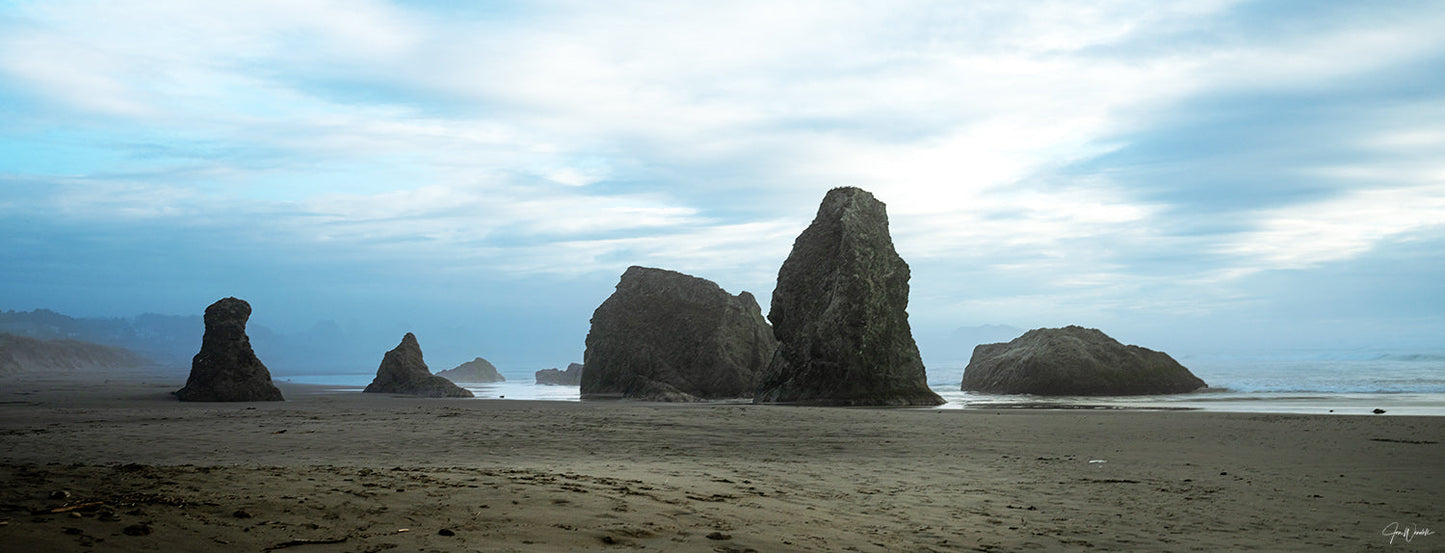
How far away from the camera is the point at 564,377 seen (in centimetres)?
7094

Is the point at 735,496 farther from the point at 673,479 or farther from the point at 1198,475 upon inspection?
the point at 1198,475

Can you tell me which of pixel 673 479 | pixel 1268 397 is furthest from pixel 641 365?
pixel 673 479

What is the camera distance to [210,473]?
7.62m

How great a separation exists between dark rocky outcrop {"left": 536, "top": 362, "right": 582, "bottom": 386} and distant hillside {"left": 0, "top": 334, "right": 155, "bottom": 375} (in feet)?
131

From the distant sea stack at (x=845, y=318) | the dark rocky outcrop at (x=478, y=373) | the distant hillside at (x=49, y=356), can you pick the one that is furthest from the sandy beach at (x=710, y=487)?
the distant hillside at (x=49, y=356)

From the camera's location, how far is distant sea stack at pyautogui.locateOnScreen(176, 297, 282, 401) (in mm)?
27594

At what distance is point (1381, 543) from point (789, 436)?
984cm

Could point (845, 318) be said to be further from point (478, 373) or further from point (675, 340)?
point (478, 373)
